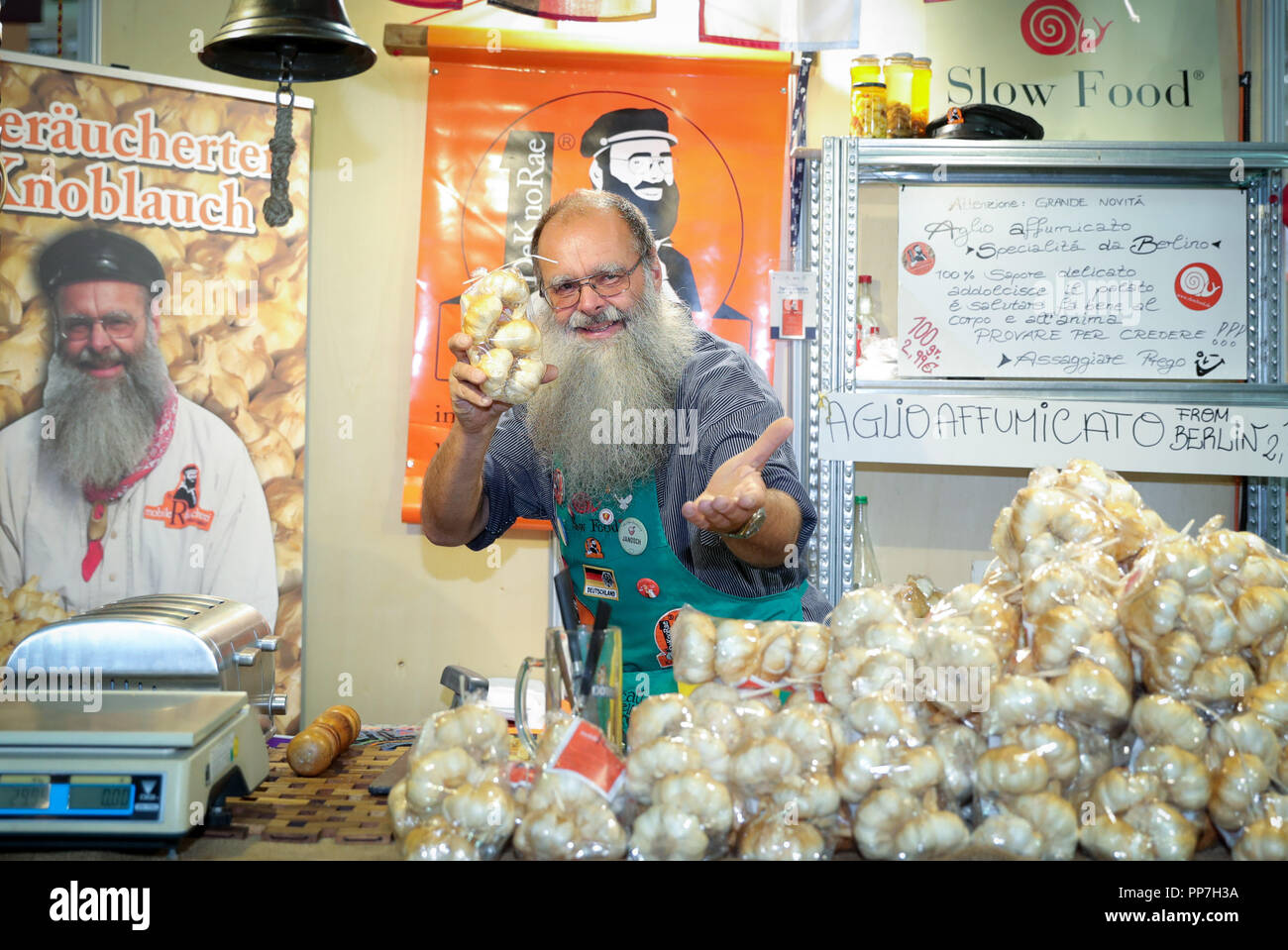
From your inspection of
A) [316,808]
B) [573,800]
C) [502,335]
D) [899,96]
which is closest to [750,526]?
[502,335]

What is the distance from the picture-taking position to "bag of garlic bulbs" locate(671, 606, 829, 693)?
1.18 meters

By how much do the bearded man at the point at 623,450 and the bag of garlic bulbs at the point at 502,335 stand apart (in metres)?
0.36

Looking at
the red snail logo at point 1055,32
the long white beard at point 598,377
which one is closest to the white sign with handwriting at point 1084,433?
the long white beard at point 598,377

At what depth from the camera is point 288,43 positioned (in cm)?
200

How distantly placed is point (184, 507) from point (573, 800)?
2536mm

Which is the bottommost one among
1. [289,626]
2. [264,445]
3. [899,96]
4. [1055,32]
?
[289,626]

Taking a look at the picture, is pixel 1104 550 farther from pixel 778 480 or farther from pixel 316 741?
pixel 316 741

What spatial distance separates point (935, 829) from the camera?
3.28 ft

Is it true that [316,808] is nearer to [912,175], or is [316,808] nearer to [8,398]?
[8,398]

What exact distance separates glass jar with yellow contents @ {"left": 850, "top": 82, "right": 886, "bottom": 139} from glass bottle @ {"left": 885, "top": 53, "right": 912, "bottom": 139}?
0.09 ft

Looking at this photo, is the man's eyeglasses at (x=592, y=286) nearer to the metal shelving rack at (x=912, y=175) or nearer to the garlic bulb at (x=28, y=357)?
the metal shelving rack at (x=912, y=175)

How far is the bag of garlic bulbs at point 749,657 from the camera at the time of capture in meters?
1.18

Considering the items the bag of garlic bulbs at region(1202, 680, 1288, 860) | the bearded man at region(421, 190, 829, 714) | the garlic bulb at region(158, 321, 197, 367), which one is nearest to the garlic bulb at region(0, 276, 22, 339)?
the garlic bulb at region(158, 321, 197, 367)

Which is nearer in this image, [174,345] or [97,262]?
[97,262]
